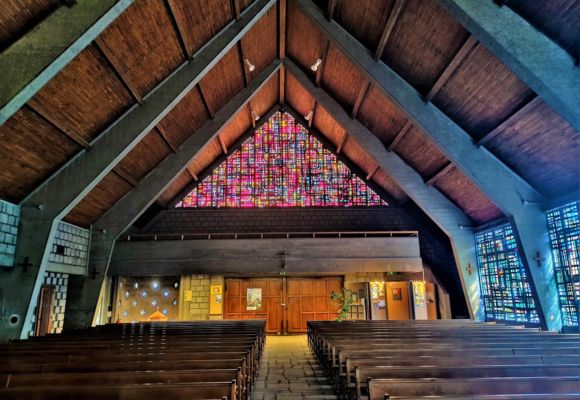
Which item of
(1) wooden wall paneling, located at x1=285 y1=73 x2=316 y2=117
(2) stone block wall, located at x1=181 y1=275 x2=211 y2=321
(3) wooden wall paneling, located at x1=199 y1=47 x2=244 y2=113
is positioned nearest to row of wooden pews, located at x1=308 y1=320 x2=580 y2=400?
(3) wooden wall paneling, located at x1=199 y1=47 x2=244 y2=113

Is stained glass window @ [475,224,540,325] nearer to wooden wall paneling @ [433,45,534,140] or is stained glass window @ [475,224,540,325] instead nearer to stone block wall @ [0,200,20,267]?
wooden wall paneling @ [433,45,534,140]

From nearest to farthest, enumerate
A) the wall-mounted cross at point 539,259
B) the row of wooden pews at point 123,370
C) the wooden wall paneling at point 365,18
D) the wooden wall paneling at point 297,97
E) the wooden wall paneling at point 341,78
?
the row of wooden pews at point 123,370 → the wooden wall paneling at point 365,18 → the wall-mounted cross at point 539,259 → the wooden wall paneling at point 341,78 → the wooden wall paneling at point 297,97

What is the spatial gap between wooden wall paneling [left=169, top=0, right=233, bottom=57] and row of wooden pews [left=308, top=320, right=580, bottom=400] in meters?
6.55

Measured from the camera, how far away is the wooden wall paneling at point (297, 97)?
1376cm

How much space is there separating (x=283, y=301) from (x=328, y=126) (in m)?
6.74

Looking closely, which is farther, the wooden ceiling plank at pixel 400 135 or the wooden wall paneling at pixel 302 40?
the wooden ceiling plank at pixel 400 135

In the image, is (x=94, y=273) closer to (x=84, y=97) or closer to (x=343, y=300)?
(x=84, y=97)

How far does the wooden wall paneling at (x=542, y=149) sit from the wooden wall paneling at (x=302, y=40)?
5.24 meters

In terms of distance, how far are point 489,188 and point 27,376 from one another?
9368 mm

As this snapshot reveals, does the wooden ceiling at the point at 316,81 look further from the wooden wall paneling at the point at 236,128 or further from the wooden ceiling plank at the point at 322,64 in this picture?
the wooden wall paneling at the point at 236,128

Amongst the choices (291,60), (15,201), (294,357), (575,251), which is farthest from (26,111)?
(575,251)

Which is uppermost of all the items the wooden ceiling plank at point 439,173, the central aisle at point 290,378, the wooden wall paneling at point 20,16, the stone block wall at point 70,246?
the wooden wall paneling at point 20,16

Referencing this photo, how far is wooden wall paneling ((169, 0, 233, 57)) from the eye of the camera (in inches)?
295

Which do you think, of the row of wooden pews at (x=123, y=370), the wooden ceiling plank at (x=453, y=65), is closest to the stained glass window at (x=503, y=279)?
the wooden ceiling plank at (x=453, y=65)
